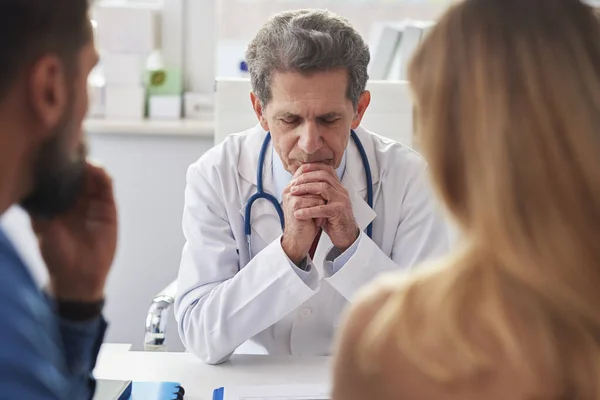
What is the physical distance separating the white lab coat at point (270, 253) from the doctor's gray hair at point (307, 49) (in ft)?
0.63

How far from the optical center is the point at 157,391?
50.8 inches

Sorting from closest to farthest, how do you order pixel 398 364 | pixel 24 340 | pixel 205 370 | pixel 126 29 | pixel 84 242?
pixel 24 340, pixel 398 364, pixel 84 242, pixel 205 370, pixel 126 29

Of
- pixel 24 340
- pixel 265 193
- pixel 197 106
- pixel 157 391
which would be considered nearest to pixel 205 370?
pixel 157 391

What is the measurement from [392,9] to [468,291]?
7.23 ft

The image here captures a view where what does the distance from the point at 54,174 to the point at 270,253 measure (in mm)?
848

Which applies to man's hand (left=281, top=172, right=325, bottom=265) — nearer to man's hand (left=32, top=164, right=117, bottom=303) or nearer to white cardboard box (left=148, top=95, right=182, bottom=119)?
man's hand (left=32, top=164, right=117, bottom=303)

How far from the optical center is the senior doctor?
158 cm

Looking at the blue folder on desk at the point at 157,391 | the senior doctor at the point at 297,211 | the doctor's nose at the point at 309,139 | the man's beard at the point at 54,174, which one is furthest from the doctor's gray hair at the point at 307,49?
the man's beard at the point at 54,174

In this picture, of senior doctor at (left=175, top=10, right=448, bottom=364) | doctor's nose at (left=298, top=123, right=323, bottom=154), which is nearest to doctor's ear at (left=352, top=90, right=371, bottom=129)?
senior doctor at (left=175, top=10, right=448, bottom=364)

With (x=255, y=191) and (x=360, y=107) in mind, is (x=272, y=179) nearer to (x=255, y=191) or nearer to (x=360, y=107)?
(x=255, y=191)

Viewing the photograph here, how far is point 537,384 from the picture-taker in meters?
0.75

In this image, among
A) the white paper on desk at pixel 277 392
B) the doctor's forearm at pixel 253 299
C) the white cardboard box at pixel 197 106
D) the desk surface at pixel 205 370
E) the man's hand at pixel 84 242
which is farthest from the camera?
the white cardboard box at pixel 197 106

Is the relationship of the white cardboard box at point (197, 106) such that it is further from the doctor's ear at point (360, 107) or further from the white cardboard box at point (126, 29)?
the doctor's ear at point (360, 107)

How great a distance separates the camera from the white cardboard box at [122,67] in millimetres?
2635
